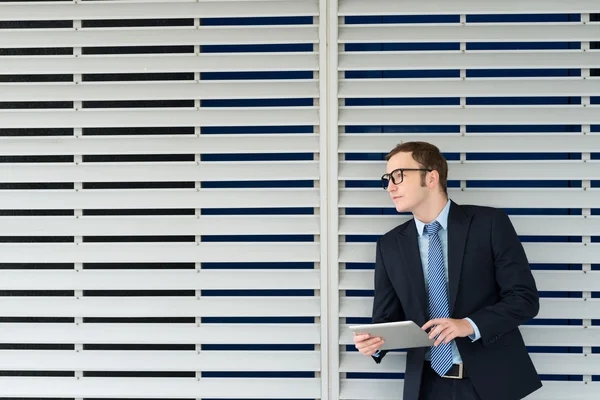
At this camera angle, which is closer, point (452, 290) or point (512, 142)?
point (452, 290)

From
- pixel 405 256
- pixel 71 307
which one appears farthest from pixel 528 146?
pixel 71 307

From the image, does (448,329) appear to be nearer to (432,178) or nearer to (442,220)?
(442,220)

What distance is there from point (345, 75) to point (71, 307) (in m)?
1.79

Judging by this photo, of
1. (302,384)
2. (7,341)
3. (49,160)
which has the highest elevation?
(49,160)

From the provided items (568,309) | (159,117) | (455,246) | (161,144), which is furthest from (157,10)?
(568,309)

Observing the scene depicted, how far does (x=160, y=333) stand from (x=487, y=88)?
200 cm

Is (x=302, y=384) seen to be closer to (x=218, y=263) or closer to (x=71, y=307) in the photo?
(x=218, y=263)

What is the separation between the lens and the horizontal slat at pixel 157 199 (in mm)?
2977

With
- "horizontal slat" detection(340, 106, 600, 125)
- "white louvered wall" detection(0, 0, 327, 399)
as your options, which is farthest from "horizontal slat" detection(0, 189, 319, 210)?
"horizontal slat" detection(340, 106, 600, 125)

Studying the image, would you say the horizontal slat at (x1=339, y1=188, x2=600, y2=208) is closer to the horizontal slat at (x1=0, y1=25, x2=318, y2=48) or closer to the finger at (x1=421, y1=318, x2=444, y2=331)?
the finger at (x1=421, y1=318, x2=444, y2=331)

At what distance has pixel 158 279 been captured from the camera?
2.99 meters

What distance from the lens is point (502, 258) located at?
2.50m

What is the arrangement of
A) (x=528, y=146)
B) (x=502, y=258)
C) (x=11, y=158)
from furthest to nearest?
(x=11, y=158), (x=528, y=146), (x=502, y=258)

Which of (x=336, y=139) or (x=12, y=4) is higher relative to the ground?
(x=12, y=4)
